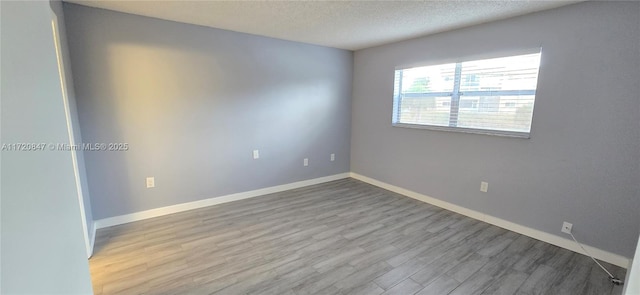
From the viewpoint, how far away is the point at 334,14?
2549mm

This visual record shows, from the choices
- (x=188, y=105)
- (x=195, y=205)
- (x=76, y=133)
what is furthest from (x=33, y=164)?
(x=195, y=205)

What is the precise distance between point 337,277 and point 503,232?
1.94 meters

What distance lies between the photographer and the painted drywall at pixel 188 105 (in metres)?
2.62

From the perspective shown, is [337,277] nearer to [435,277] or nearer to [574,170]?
[435,277]

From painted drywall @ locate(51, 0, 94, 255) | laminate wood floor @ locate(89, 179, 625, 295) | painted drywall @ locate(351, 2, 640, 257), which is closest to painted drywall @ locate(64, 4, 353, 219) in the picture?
painted drywall @ locate(51, 0, 94, 255)

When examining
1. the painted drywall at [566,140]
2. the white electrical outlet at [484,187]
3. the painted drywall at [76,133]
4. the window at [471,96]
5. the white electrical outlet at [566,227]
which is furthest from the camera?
the white electrical outlet at [484,187]

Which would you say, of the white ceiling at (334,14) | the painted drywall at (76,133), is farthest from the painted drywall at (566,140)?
the painted drywall at (76,133)

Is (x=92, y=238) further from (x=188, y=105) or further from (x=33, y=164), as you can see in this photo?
(x=33, y=164)

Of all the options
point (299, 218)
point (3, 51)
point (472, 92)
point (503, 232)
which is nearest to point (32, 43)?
point (3, 51)

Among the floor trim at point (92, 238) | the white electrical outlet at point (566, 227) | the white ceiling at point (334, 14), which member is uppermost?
the white ceiling at point (334, 14)

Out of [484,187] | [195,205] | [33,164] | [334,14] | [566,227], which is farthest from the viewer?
[195,205]

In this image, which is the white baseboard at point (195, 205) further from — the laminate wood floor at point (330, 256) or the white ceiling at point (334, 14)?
the white ceiling at point (334, 14)

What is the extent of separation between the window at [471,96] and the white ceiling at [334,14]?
0.48 m

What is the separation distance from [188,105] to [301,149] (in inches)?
67.7
